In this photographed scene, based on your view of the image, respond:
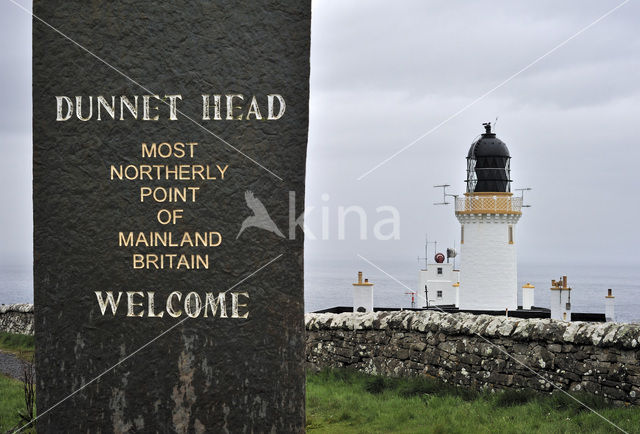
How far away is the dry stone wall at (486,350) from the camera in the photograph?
8711mm

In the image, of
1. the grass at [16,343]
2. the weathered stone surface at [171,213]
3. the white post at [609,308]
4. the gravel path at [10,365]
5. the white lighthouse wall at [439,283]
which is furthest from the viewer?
the white lighthouse wall at [439,283]

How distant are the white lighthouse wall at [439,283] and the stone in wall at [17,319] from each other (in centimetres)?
2550

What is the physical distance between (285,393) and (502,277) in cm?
3030

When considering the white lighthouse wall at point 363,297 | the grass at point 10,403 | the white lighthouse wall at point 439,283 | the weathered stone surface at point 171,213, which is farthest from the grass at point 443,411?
the white lighthouse wall at point 439,283

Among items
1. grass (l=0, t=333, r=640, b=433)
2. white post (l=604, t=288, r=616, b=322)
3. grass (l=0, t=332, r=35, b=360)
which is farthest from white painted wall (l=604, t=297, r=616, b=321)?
grass (l=0, t=332, r=35, b=360)

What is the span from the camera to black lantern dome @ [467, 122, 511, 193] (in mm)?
34219

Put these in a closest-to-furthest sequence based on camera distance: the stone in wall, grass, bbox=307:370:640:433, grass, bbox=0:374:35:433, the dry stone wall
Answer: grass, bbox=307:370:640:433, grass, bbox=0:374:35:433, the dry stone wall, the stone in wall

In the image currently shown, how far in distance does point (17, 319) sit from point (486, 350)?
42.8 feet

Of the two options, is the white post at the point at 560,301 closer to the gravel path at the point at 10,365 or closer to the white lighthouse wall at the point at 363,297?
the white lighthouse wall at the point at 363,297

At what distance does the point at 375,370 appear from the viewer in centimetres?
1116

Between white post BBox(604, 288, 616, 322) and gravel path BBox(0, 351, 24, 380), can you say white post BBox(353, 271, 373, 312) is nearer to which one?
white post BBox(604, 288, 616, 322)

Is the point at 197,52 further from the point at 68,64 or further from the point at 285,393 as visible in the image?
the point at 285,393

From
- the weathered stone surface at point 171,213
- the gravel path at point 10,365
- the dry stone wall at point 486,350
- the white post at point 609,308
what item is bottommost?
the white post at point 609,308

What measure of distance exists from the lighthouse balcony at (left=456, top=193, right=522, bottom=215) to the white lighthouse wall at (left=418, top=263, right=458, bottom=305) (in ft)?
23.6
